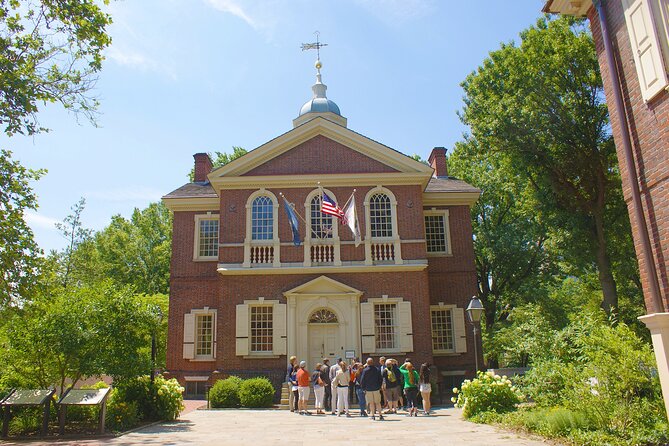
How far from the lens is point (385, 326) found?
20.1m

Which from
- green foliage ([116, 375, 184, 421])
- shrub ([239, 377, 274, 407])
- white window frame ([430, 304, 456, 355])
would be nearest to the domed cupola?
white window frame ([430, 304, 456, 355])

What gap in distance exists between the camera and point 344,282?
795 inches

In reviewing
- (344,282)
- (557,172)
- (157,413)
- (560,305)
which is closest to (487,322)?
(560,305)

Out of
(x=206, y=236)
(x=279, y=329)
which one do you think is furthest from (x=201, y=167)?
(x=279, y=329)

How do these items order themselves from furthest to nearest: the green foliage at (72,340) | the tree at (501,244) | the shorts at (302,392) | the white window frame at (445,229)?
the tree at (501,244), the white window frame at (445,229), the shorts at (302,392), the green foliage at (72,340)

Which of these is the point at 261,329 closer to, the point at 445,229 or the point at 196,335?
the point at 196,335

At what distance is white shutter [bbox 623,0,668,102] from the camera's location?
28.5 ft

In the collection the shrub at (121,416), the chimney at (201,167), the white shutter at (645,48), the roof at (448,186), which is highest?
the chimney at (201,167)

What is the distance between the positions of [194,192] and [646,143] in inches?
719

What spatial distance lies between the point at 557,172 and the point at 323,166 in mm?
9172

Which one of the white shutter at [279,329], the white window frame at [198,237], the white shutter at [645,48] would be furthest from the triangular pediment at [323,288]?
the white shutter at [645,48]

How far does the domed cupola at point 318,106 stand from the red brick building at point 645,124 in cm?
1994

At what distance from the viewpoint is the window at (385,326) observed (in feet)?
65.7

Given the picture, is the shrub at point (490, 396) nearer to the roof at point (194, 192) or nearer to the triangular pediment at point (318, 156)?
the triangular pediment at point (318, 156)
